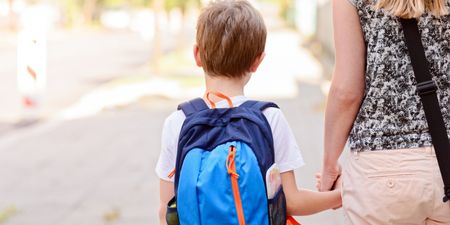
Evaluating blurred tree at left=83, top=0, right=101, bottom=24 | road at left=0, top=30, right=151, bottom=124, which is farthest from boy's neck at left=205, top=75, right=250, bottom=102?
blurred tree at left=83, top=0, right=101, bottom=24

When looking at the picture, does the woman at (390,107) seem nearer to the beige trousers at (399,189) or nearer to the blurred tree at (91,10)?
the beige trousers at (399,189)

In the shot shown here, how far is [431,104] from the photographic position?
2.60 metres

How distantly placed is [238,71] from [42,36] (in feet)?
27.4

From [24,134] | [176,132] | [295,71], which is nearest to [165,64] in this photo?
[295,71]

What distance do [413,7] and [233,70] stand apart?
1.98ft

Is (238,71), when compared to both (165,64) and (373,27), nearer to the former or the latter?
(373,27)

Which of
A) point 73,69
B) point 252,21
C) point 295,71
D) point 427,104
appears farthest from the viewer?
point 73,69

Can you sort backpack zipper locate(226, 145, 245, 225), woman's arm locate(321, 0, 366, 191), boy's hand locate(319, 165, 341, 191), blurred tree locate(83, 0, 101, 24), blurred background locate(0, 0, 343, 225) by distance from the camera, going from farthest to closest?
blurred tree locate(83, 0, 101, 24) → blurred background locate(0, 0, 343, 225) → boy's hand locate(319, 165, 341, 191) → woman's arm locate(321, 0, 366, 191) → backpack zipper locate(226, 145, 245, 225)

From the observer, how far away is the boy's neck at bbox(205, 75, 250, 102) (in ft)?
9.23

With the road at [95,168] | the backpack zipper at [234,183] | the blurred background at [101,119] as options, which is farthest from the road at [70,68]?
the backpack zipper at [234,183]

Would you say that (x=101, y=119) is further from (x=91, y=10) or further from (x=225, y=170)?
(x=91, y=10)

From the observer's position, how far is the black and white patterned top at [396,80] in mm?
2641

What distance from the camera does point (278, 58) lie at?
1002 inches

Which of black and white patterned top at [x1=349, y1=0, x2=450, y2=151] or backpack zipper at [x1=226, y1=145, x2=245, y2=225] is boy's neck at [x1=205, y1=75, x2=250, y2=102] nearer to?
backpack zipper at [x1=226, y1=145, x2=245, y2=225]
